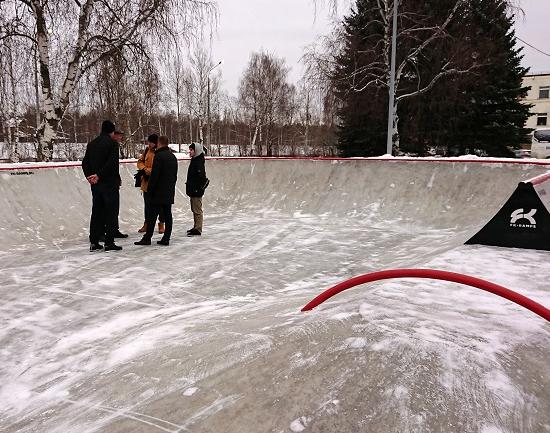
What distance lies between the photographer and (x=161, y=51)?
10.6 metres

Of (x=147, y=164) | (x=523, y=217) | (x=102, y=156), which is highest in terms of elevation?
(x=102, y=156)

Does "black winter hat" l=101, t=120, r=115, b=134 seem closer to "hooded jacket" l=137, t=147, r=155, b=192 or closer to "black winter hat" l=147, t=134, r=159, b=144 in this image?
"black winter hat" l=147, t=134, r=159, b=144

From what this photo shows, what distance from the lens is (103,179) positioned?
626cm

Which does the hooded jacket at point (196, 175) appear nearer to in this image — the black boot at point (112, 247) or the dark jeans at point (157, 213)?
the dark jeans at point (157, 213)

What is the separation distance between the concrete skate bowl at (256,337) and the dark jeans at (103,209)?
1.33ft

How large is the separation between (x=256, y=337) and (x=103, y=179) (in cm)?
459

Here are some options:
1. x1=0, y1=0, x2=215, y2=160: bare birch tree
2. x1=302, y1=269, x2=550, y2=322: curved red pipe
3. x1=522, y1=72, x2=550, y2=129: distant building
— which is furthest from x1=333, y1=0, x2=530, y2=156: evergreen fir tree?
x1=522, y1=72, x2=550, y2=129: distant building

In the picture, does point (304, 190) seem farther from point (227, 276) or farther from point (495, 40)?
point (495, 40)

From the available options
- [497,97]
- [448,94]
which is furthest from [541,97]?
[448,94]

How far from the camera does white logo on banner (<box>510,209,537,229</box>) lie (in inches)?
194

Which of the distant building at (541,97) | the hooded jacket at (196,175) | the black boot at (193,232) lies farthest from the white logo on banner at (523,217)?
the distant building at (541,97)

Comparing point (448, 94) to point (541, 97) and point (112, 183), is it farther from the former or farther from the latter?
point (541, 97)

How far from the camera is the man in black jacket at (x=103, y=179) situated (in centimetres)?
617

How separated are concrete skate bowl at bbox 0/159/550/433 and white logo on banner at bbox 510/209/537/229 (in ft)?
1.47
